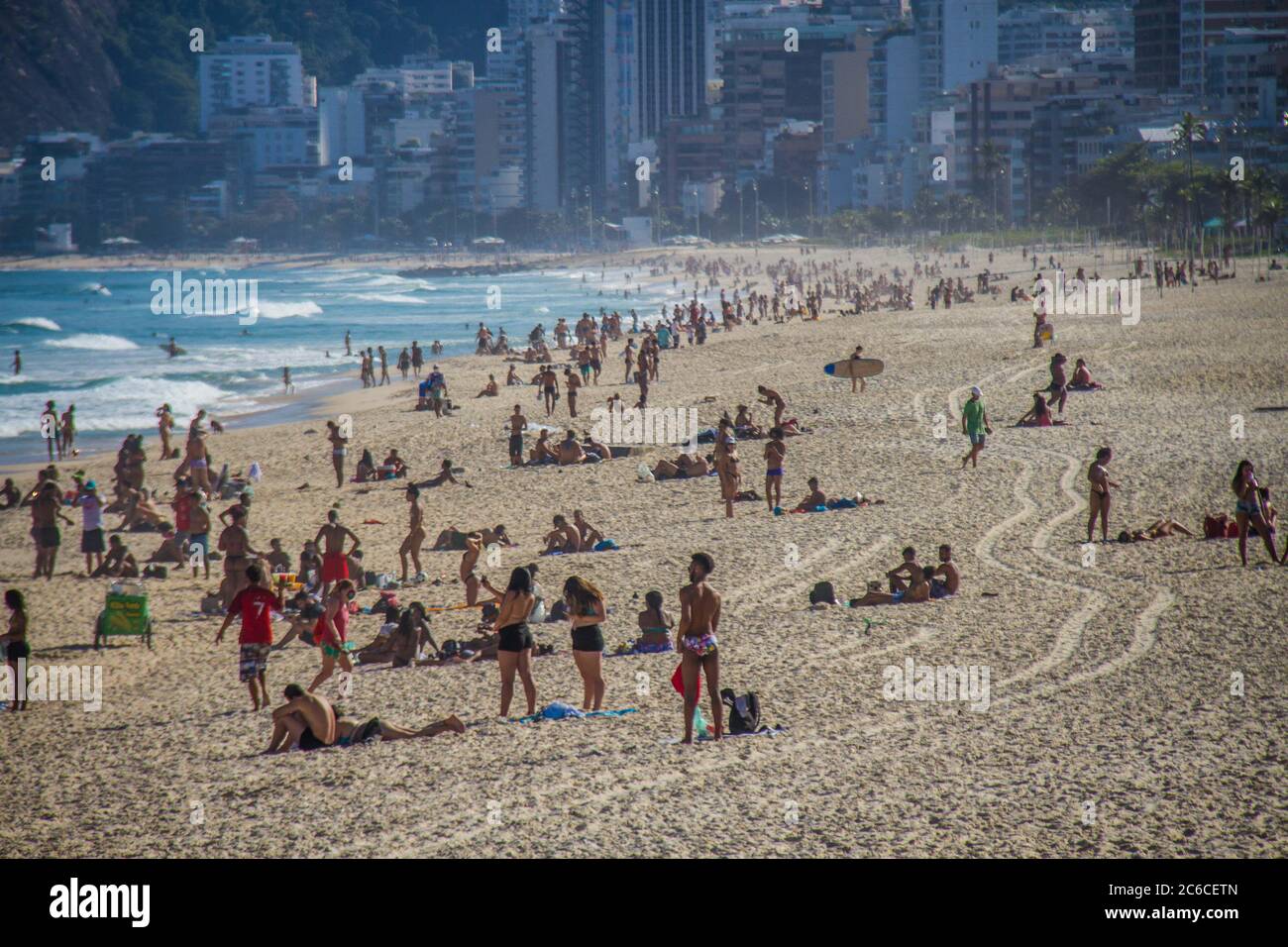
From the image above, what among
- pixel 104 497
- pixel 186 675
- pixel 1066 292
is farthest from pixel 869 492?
pixel 1066 292

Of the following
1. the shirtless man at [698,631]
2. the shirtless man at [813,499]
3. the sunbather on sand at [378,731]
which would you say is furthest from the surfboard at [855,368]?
the shirtless man at [698,631]

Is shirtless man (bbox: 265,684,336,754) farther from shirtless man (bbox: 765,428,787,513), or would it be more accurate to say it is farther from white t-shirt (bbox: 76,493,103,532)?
shirtless man (bbox: 765,428,787,513)

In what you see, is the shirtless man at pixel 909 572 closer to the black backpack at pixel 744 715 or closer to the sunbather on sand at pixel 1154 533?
the sunbather on sand at pixel 1154 533

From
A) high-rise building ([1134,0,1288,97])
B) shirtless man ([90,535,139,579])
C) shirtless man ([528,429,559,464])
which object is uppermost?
high-rise building ([1134,0,1288,97])

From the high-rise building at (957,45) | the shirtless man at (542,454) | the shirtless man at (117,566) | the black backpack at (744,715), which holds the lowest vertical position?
the shirtless man at (117,566)

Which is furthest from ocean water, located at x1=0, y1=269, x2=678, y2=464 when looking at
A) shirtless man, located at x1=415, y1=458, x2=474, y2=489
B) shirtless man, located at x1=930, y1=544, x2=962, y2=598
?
shirtless man, located at x1=930, y1=544, x2=962, y2=598
